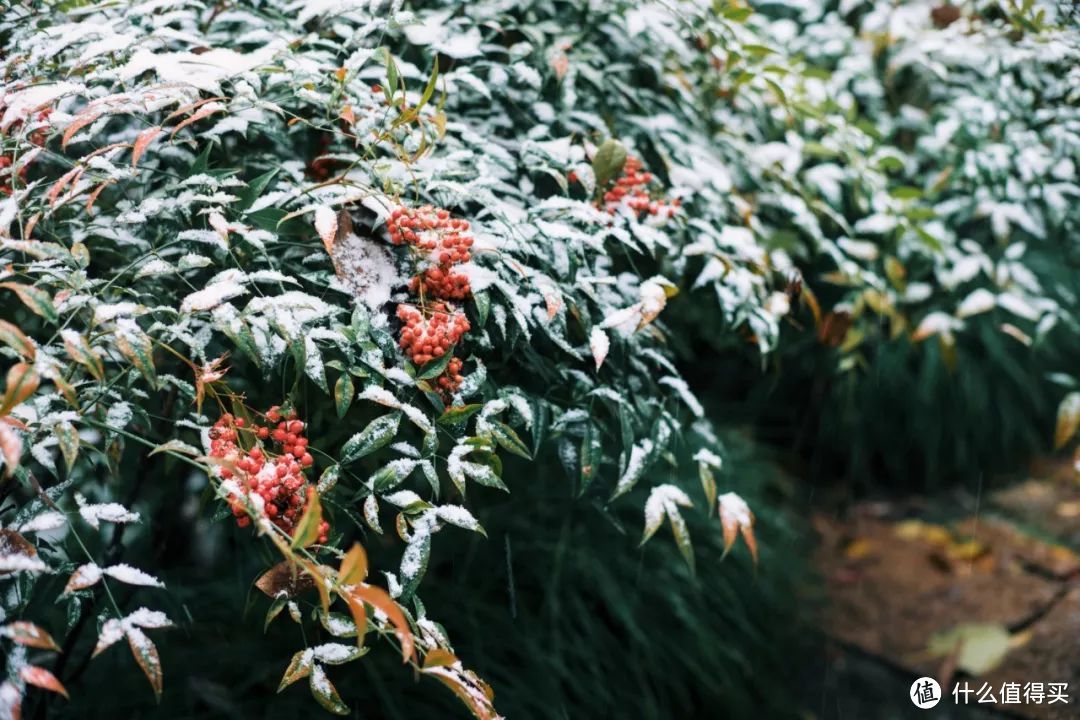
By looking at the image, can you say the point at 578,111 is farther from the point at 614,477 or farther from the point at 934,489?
the point at 934,489

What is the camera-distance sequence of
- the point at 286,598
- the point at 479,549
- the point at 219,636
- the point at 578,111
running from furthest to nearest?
the point at 479,549
the point at 219,636
the point at 578,111
the point at 286,598

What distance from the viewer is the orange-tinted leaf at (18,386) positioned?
83 centimetres

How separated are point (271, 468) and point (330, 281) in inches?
10.8

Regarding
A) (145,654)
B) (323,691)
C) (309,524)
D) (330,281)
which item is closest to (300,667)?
(323,691)

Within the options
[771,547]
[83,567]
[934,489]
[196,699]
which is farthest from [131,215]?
[934,489]

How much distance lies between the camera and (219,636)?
183cm

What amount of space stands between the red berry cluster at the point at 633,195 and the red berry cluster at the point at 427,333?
424 millimetres

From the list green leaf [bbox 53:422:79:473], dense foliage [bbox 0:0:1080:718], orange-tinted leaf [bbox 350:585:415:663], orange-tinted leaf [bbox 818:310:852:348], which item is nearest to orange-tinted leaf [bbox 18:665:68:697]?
dense foliage [bbox 0:0:1080:718]

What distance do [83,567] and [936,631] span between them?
2.09m

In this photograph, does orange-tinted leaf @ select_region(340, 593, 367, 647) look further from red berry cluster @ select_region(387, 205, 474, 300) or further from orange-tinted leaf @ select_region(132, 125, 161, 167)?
orange-tinted leaf @ select_region(132, 125, 161, 167)

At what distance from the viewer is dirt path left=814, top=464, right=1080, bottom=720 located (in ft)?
6.50

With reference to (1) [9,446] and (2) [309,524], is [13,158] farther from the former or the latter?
(2) [309,524]

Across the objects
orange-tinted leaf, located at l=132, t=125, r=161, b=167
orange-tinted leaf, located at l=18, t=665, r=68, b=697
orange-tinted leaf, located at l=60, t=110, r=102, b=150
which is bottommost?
orange-tinted leaf, located at l=18, t=665, r=68, b=697

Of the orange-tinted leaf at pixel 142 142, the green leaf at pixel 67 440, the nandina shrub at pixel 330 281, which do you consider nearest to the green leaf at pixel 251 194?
the nandina shrub at pixel 330 281
